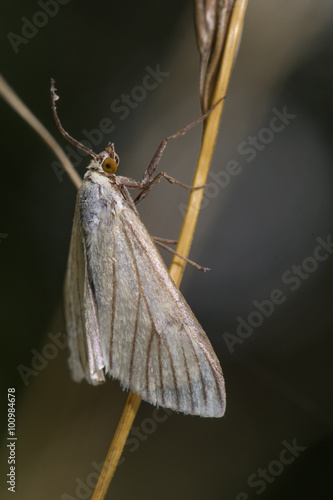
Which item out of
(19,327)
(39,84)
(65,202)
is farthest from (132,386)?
(39,84)
